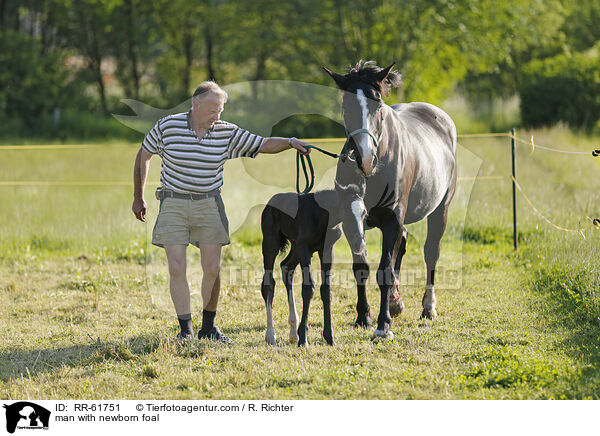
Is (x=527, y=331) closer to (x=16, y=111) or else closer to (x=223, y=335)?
(x=223, y=335)

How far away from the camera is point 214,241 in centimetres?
555

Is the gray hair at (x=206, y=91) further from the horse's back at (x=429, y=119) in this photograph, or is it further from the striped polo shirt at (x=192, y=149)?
the horse's back at (x=429, y=119)

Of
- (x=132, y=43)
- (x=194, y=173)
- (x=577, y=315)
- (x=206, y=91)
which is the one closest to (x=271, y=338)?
(x=194, y=173)


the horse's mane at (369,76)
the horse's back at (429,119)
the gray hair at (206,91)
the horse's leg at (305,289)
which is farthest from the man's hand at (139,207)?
the horse's back at (429,119)

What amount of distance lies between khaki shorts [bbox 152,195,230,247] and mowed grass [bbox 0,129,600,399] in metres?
0.83

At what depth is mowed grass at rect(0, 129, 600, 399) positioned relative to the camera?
4621mm

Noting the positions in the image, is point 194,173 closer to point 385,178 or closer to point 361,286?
point 385,178

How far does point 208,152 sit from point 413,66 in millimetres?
18151

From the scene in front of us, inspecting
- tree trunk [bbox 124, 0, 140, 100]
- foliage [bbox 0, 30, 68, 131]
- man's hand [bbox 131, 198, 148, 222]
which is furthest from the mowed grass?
tree trunk [bbox 124, 0, 140, 100]

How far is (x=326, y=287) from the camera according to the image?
5.36 m

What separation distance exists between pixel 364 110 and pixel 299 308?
2.37 m

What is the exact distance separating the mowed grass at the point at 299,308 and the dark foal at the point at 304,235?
0.77 ft
